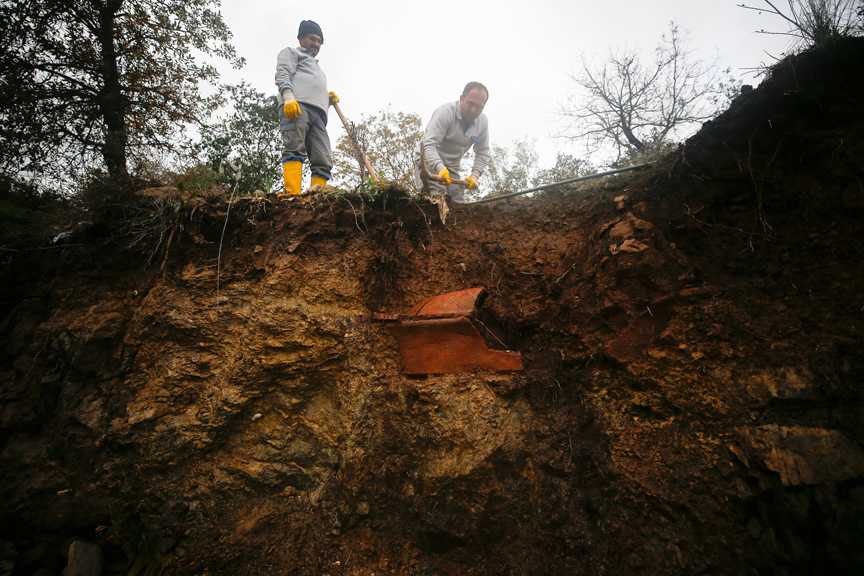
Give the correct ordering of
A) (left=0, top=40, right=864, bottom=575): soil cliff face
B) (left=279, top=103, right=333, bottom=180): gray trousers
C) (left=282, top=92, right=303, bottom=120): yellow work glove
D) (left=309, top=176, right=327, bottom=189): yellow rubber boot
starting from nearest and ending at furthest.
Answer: (left=0, top=40, right=864, bottom=575): soil cliff face
(left=282, top=92, right=303, bottom=120): yellow work glove
(left=279, top=103, right=333, bottom=180): gray trousers
(left=309, top=176, right=327, bottom=189): yellow rubber boot

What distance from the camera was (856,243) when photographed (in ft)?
6.18

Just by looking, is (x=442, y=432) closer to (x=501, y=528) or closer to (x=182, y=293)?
(x=501, y=528)

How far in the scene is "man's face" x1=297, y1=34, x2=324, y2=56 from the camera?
405cm

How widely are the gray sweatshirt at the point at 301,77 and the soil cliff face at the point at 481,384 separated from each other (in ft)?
5.03

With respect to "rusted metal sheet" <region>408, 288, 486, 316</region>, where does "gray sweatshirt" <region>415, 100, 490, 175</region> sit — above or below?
above

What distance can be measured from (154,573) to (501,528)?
7.57 ft

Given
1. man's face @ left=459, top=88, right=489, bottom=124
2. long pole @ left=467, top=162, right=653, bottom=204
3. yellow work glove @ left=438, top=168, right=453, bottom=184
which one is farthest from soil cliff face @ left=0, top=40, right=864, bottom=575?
man's face @ left=459, top=88, right=489, bottom=124

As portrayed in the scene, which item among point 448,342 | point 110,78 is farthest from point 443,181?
point 110,78

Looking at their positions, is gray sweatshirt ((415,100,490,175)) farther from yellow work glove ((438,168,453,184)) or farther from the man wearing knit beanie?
the man wearing knit beanie

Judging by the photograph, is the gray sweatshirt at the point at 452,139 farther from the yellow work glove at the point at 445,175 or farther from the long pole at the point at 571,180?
the long pole at the point at 571,180

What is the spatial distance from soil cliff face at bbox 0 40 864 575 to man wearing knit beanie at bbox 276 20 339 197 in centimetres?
93

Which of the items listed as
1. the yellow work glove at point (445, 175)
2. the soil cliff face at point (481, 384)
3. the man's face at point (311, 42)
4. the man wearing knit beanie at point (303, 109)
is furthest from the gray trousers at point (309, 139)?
the yellow work glove at point (445, 175)

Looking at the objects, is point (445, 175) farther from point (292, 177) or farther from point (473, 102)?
point (292, 177)

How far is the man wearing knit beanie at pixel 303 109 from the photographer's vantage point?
142 inches
